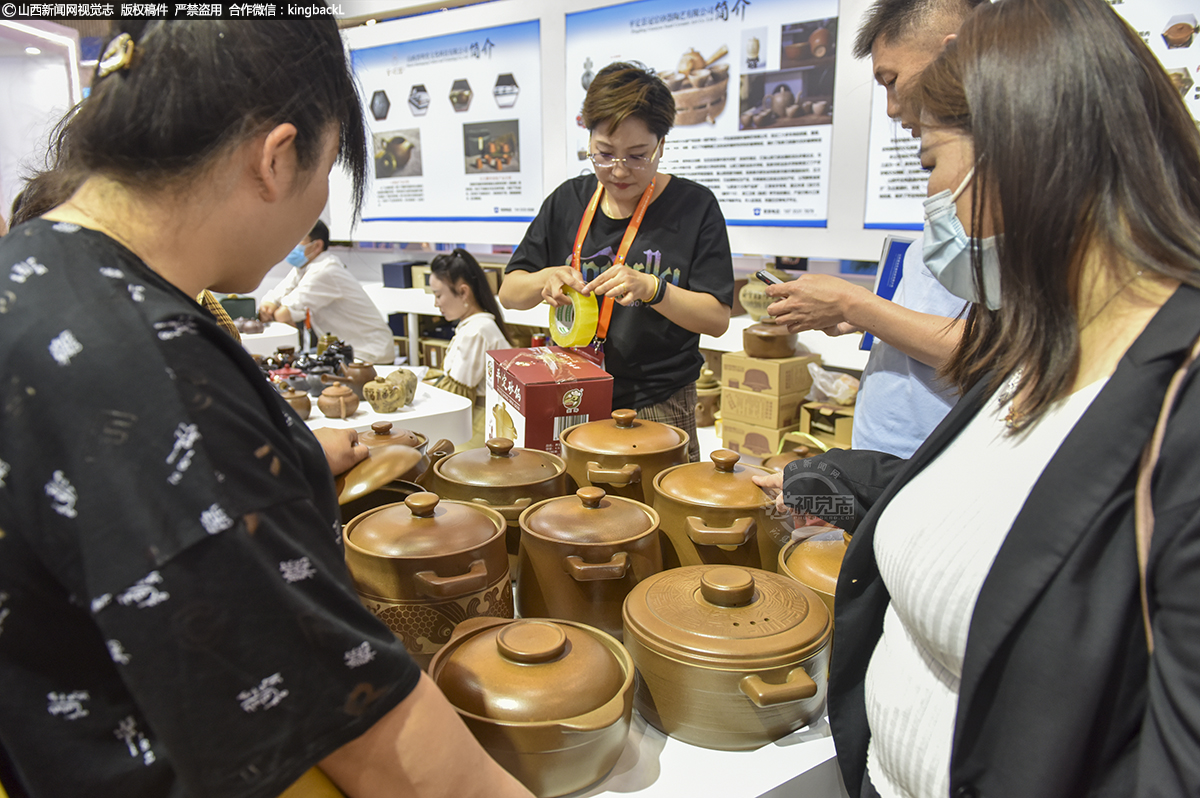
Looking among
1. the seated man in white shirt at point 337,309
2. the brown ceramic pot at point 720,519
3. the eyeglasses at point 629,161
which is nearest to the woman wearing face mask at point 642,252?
the eyeglasses at point 629,161

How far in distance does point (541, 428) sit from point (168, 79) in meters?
1.18

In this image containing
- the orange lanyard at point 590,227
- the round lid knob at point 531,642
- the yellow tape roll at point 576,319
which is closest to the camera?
the round lid knob at point 531,642

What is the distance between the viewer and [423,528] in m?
1.12

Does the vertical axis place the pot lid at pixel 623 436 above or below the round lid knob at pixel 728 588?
above

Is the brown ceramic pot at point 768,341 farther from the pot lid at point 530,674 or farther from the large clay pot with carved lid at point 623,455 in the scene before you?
the pot lid at point 530,674

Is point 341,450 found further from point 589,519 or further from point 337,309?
point 337,309

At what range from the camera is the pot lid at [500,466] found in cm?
138

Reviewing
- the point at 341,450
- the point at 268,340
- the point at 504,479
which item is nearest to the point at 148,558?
the point at 341,450

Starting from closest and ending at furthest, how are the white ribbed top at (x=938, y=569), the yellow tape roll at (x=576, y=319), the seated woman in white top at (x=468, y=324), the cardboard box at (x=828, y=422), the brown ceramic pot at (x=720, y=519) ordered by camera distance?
the white ribbed top at (x=938, y=569), the brown ceramic pot at (x=720, y=519), the yellow tape roll at (x=576, y=319), the cardboard box at (x=828, y=422), the seated woman in white top at (x=468, y=324)

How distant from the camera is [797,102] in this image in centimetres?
414

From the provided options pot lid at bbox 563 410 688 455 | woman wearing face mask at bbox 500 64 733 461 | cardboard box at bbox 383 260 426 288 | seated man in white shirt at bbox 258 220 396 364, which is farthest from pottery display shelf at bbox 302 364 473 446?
cardboard box at bbox 383 260 426 288

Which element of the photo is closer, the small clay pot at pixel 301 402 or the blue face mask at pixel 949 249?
the blue face mask at pixel 949 249

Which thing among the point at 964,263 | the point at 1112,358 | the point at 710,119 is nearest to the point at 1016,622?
the point at 1112,358

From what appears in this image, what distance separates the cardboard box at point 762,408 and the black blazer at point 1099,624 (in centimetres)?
323
